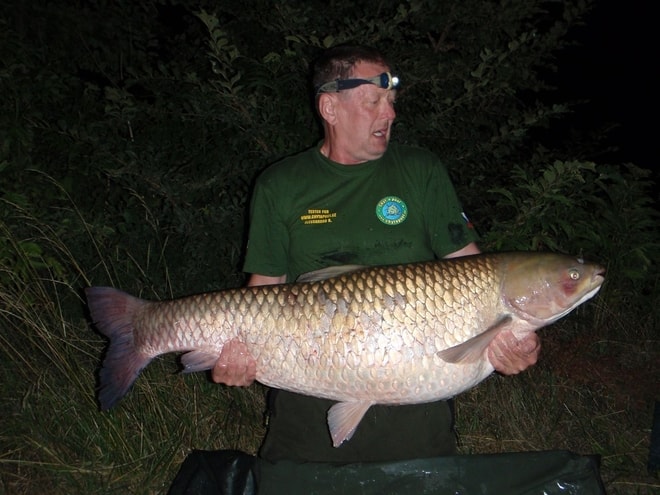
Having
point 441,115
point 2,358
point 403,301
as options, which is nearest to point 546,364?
point 441,115

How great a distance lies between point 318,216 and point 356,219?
0.41 feet

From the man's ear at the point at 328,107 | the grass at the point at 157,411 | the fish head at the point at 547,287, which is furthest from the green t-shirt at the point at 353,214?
the grass at the point at 157,411

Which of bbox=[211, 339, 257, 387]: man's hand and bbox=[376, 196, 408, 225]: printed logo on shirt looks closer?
bbox=[211, 339, 257, 387]: man's hand

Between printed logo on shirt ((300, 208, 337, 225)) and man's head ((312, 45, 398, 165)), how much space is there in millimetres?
193

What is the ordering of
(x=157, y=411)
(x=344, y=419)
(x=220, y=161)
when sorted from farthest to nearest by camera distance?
(x=220, y=161)
(x=157, y=411)
(x=344, y=419)

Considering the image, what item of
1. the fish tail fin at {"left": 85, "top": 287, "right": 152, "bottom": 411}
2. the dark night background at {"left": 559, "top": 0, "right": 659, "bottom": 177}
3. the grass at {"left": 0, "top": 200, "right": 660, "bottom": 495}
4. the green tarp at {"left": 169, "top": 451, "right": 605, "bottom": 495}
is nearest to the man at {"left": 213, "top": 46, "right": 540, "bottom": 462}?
the green tarp at {"left": 169, "top": 451, "right": 605, "bottom": 495}

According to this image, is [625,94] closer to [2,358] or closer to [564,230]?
[564,230]

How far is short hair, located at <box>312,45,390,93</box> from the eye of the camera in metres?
2.17

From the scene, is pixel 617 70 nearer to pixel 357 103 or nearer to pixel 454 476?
pixel 357 103

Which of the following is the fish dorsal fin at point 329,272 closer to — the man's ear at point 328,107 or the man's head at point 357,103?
the man's head at point 357,103

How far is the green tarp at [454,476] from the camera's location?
193 centimetres

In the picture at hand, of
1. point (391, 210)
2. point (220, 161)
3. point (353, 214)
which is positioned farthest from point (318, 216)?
point (220, 161)

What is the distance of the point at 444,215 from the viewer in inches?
84.5

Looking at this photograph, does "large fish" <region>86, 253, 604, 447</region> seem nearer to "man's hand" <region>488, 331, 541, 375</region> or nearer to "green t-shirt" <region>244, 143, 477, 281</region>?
"man's hand" <region>488, 331, 541, 375</region>
